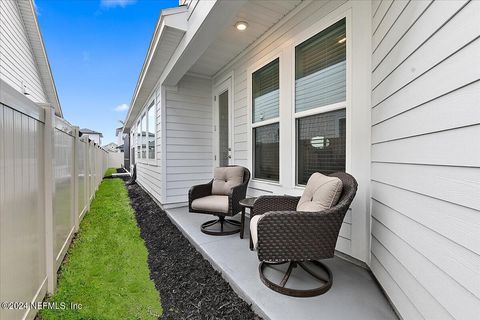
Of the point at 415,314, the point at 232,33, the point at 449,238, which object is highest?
the point at 232,33

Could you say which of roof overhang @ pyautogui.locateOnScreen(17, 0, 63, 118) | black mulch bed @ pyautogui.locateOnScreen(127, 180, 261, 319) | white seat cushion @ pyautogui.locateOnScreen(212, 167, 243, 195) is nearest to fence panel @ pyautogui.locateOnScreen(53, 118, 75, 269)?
black mulch bed @ pyautogui.locateOnScreen(127, 180, 261, 319)

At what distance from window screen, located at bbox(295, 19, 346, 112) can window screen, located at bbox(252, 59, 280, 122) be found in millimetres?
469

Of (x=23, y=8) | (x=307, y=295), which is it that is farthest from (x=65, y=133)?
(x=23, y=8)

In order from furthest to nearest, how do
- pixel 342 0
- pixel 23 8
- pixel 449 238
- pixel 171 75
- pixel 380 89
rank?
pixel 23 8 → pixel 171 75 → pixel 342 0 → pixel 380 89 → pixel 449 238

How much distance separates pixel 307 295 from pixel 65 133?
3.08m

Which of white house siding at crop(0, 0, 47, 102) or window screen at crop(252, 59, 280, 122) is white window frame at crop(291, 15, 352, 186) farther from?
white house siding at crop(0, 0, 47, 102)

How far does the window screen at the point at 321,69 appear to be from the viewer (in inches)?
92.6

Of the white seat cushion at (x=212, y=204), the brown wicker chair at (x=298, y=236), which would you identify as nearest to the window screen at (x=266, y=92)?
the white seat cushion at (x=212, y=204)

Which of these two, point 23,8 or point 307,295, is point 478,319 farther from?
point 23,8

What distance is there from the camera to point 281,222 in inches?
65.8

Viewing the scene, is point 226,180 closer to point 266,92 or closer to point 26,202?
point 266,92

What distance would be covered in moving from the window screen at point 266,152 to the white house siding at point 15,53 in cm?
493

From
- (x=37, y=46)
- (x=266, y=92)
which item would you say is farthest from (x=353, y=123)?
(x=37, y=46)

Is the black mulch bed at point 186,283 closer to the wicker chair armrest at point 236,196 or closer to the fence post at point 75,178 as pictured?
the wicker chair armrest at point 236,196
